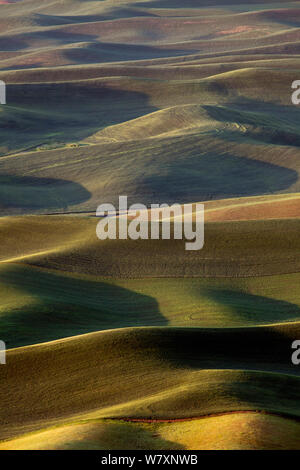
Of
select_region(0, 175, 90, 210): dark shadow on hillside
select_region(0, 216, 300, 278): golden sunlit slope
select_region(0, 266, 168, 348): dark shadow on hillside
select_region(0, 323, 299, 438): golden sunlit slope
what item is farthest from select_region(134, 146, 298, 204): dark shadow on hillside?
select_region(0, 323, 299, 438): golden sunlit slope

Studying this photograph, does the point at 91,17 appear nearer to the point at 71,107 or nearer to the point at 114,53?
the point at 114,53

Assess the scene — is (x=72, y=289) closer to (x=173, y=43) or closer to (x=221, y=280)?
(x=221, y=280)

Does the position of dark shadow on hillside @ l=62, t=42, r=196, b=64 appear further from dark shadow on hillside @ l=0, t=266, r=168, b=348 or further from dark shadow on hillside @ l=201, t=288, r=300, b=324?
dark shadow on hillside @ l=201, t=288, r=300, b=324

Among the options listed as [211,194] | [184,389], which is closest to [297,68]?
[211,194]

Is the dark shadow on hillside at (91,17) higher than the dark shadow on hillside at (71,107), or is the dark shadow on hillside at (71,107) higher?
the dark shadow on hillside at (91,17)

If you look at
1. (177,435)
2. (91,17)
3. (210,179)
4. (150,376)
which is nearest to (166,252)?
(150,376)

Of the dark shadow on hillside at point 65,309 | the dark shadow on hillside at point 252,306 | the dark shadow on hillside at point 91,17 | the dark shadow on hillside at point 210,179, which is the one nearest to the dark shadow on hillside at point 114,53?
the dark shadow on hillside at point 91,17

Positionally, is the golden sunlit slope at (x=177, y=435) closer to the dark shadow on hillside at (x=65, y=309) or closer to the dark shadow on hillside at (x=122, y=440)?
the dark shadow on hillside at (x=122, y=440)
